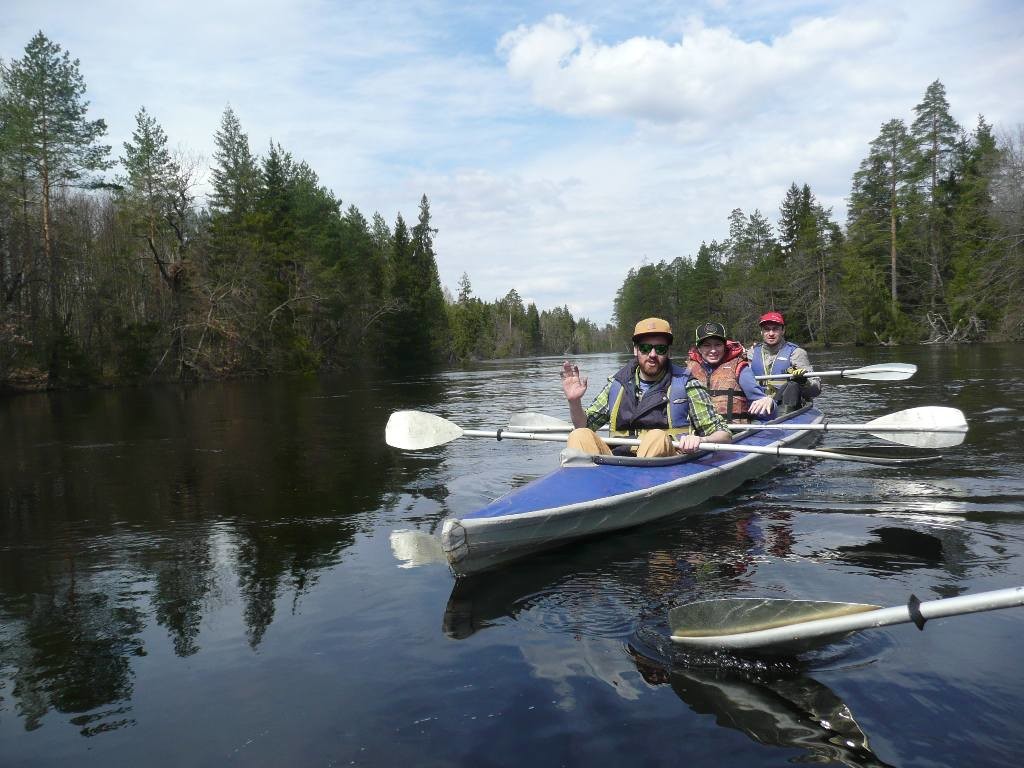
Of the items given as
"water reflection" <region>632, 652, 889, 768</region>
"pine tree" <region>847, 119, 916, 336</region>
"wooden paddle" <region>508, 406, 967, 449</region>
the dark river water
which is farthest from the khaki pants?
"pine tree" <region>847, 119, 916, 336</region>

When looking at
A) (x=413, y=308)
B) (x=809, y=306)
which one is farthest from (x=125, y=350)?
(x=809, y=306)

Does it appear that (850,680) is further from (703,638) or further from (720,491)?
(720,491)

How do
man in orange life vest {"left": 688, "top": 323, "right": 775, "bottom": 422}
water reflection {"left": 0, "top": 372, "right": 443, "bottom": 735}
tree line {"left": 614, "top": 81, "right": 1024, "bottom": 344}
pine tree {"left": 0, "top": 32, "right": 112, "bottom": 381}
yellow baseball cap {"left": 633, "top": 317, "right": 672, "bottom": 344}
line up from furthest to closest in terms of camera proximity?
1. tree line {"left": 614, "top": 81, "right": 1024, "bottom": 344}
2. pine tree {"left": 0, "top": 32, "right": 112, "bottom": 381}
3. man in orange life vest {"left": 688, "top": 323, "right": 775, "bottom": 422}
4. yellow baseball cap {"left": 633, "top": 317, "right": 672, "bottom": 344}
5. water reflection {"left": 0, "top": 372, "right": 443, "bottom": 735}

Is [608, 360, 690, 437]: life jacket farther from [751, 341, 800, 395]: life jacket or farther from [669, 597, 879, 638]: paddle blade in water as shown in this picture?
[751, 341, 800, 395]: life jacket

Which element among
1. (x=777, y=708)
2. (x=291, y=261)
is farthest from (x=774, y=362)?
(x=291, y=261)

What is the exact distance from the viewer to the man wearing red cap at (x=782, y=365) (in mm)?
9320

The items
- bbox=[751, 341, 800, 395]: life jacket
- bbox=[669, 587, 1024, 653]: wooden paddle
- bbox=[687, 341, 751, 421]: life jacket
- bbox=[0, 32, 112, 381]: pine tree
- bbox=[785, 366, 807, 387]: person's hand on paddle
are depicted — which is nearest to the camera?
bbox=[669, 587, 1024, 653]: wooden paddle

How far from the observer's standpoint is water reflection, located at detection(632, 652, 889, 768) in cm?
279

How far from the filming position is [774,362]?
1000 cm

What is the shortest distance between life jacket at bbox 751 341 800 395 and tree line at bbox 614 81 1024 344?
29.4 metres

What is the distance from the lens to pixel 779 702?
3123 mm

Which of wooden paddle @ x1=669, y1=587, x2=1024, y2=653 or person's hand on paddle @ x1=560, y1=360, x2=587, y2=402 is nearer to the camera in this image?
wooden paddle @ x1=669, y1=587, x2=1024, y2=653

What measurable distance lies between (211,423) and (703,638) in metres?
14.1

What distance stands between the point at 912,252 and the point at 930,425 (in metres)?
45.9
